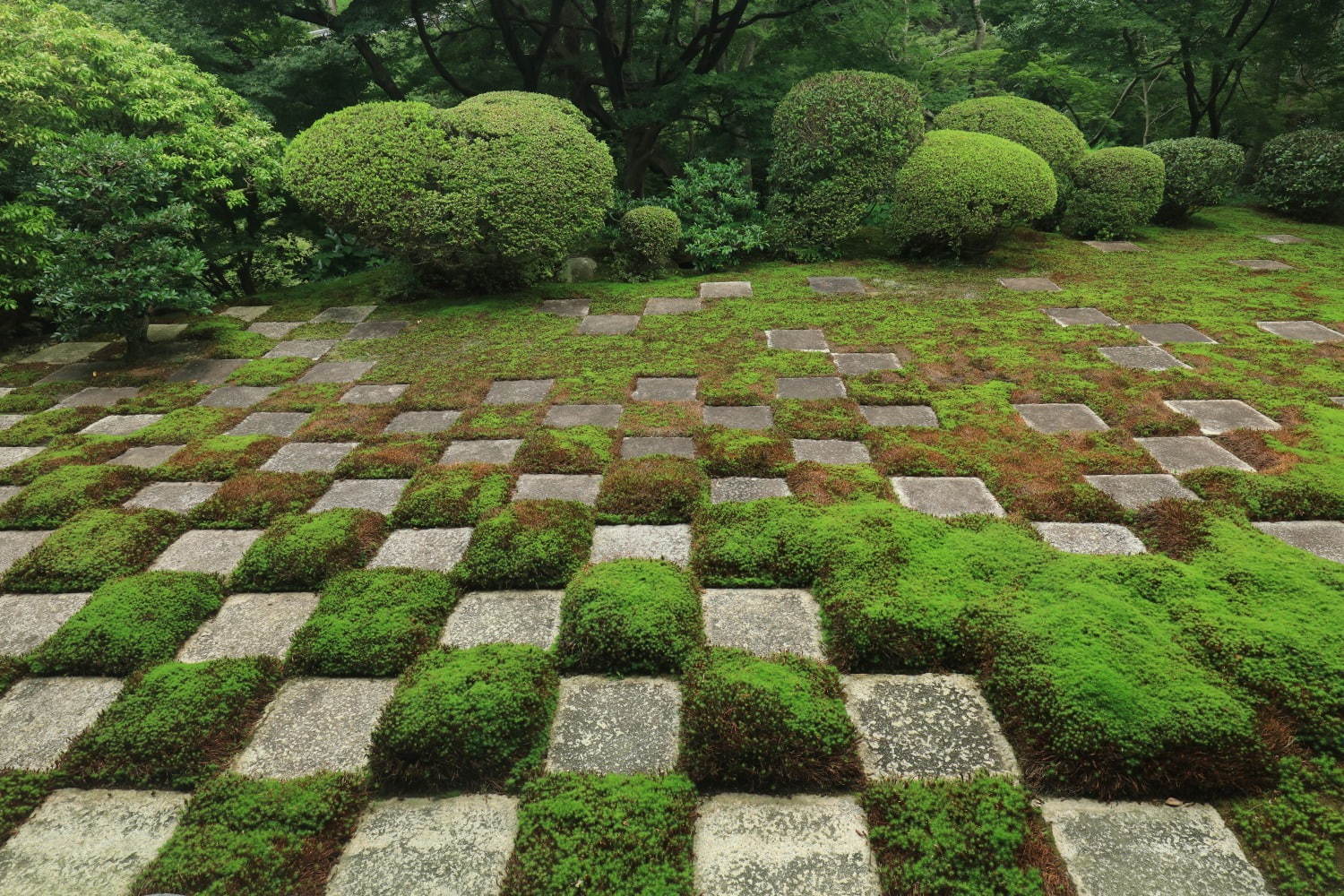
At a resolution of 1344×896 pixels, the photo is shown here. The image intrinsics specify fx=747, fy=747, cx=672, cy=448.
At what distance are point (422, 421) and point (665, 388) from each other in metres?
1.90

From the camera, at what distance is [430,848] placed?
2500 mm

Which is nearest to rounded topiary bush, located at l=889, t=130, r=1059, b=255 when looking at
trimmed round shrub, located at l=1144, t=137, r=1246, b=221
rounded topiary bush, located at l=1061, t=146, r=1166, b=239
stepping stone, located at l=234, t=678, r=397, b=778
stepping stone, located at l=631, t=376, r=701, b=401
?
rounded topiary bush, located at l=1061, t=146, r=1166, b=239

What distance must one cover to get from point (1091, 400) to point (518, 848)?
5.01 m

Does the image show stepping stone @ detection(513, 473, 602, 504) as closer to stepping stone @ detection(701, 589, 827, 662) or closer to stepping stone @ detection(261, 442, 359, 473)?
stepping stone @ detection(701, 589, 827, 662)

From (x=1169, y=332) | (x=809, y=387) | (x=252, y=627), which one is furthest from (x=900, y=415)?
(x=252, y=627)

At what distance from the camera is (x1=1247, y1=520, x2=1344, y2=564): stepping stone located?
3.76 m

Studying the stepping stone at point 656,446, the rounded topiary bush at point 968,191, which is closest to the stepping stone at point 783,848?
the stepping stone at point 656,446

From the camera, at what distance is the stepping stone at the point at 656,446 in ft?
16.5

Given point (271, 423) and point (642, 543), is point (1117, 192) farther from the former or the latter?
point (271, 423)

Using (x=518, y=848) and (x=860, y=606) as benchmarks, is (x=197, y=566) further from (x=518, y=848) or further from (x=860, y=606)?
(x=860, y=606)

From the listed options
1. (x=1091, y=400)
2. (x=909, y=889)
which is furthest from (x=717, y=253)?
(x=909, y=889)

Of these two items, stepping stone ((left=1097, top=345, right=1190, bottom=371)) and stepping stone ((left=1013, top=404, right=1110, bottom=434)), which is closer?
stepping stone ((left=1013, top=404, right=1110, bottom=434))

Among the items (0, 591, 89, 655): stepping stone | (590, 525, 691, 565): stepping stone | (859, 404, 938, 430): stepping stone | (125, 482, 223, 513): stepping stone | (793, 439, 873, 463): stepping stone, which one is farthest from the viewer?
(859, 404, 938, 430): stepping stone

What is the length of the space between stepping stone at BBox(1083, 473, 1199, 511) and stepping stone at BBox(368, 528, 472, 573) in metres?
3.69
